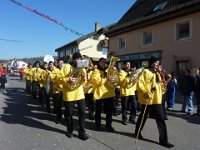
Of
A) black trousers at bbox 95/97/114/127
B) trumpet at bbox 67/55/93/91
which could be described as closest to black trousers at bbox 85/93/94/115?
black trousers at bbox 95/97/114/127

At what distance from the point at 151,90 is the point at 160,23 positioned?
539 inches

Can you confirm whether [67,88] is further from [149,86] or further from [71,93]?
[149,86]

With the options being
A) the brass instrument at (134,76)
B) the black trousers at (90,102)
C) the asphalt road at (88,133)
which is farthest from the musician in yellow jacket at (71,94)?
the black trousers at (90,102)

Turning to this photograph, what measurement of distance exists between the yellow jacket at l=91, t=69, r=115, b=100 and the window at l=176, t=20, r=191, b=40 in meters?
10.6

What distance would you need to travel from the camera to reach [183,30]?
18266 mm

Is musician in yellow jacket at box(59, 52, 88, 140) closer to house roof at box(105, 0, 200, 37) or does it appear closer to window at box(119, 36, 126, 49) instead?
house roof at box(105, 0, 200, 37)

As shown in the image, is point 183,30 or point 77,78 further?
point 183,30

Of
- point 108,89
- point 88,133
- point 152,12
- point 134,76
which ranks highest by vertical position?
point 152,12

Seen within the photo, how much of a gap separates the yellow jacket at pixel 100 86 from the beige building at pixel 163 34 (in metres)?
6.75

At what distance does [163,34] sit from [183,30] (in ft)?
5.66

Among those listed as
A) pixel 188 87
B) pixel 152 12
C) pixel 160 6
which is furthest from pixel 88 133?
pixel 152 12

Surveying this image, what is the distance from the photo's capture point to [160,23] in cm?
2002

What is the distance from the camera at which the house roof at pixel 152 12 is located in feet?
57.4

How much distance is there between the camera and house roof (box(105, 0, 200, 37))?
17.5m
